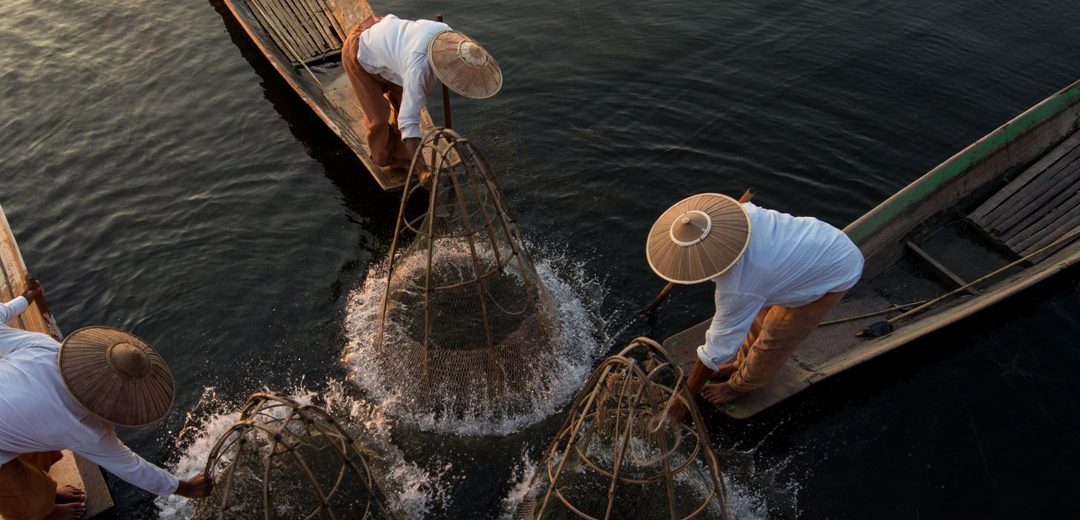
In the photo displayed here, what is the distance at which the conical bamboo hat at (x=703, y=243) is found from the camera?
3.44 metres

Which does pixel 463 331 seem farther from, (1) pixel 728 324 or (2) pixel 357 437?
(1) pixel 728 324

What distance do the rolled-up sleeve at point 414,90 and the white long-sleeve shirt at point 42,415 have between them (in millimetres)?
2873

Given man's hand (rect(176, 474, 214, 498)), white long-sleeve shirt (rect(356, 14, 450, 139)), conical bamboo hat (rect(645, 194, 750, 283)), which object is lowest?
man's hand (rect(176, 474, 214, 498))

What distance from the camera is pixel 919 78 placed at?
8.49 m

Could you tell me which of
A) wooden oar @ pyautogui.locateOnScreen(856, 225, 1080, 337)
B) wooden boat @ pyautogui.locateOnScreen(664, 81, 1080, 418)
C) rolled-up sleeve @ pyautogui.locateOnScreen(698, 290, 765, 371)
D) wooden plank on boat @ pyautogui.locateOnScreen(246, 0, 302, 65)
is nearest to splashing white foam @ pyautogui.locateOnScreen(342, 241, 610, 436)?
wooden boat @ pyautogui.locateOnScreen(664, 81, 1080, 418)

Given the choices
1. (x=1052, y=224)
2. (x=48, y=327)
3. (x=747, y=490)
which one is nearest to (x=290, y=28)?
(x=48, y=327)

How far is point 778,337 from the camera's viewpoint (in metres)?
4.14

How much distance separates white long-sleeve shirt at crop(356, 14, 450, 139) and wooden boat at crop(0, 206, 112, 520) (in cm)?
298

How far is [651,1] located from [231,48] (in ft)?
20.7

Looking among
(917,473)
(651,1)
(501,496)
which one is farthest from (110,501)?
(651,1)

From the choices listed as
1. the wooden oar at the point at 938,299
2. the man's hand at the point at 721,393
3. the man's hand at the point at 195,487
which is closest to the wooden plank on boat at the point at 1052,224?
the wooden oar at the point at 938,299

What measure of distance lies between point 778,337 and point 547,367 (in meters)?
1.76

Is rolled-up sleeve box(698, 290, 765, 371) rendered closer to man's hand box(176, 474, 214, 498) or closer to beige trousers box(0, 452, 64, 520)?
man's hand box(176, 474, 214, 498)

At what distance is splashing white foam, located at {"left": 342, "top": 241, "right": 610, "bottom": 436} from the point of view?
486 cm
